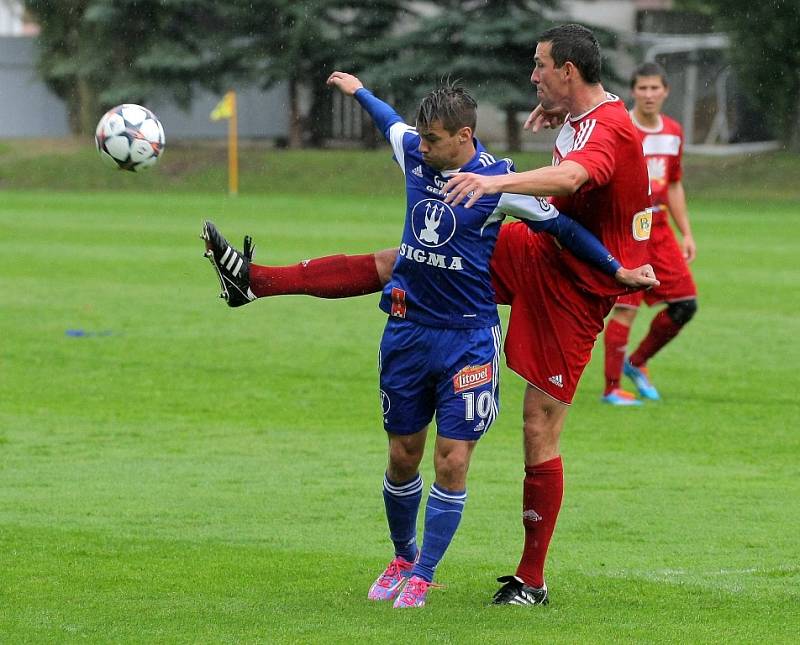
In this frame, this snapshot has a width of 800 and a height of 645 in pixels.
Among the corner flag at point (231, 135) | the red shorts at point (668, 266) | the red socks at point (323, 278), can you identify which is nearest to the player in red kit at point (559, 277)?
the red socks at point (323, 278)

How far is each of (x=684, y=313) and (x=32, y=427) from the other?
15.7 ft

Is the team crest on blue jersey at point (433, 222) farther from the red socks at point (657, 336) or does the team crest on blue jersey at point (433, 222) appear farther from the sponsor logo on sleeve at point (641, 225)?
the red socks at point (657, 336)

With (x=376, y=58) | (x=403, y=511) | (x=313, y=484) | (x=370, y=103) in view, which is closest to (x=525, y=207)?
(x=370, y=103)

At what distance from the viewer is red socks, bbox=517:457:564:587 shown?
5484 mm

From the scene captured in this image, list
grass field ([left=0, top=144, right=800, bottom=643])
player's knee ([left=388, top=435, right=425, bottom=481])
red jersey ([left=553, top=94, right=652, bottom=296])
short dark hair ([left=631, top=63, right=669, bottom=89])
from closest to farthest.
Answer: grass field ([left=0, top=144, right=800, bottom=643]) < red jersey ([left=553, top=94, right=652, bottom=296]) < player's knee ([left=388, top=435, right=425, bottom=481]) < short dark hair ([left=631, top=63, right=669, bottom=89])

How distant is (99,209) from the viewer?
96.2 ft

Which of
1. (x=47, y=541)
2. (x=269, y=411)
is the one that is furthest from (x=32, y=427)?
(x=47, y=541)

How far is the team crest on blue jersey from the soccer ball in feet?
7.97

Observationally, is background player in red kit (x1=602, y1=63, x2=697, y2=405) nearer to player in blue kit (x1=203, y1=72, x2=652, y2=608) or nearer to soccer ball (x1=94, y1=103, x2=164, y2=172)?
soccer ball (x1=94, y1=103, x2=164, y2=172)

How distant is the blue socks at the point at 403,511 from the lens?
5.59m

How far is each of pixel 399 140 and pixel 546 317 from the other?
92 cm

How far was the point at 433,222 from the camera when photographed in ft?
17.2

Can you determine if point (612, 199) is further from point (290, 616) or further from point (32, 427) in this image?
point (32, 427)

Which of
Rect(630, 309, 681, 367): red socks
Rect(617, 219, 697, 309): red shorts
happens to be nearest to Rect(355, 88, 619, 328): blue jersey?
Rect(617, 219, 697, 309): red shorts
